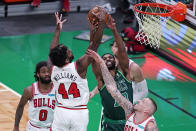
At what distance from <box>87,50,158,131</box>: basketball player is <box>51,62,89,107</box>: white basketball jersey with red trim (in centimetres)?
32

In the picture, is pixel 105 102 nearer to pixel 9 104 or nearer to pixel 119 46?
pixel 119 46

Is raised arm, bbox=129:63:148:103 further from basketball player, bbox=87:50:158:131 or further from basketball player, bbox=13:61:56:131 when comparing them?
basketball player, bbox=13:61:56:131

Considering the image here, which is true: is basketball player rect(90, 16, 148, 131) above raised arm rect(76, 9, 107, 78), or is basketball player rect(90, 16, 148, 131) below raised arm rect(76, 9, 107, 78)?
below

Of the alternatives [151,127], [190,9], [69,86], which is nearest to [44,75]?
[69,86]

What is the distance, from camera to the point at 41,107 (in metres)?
6.07

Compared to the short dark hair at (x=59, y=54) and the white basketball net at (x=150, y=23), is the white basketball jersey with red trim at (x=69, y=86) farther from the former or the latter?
the white basketball net at (x=150, y=23)

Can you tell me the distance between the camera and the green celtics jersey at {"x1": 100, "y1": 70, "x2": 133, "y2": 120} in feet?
19.1

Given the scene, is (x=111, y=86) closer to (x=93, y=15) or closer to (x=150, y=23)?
(x=93, y=15)

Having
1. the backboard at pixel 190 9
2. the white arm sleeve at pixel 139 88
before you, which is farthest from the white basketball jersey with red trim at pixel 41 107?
the backboard at pixel 190 9

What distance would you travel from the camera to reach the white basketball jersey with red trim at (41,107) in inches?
238

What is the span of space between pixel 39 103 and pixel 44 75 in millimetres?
374

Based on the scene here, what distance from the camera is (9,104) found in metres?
8.89

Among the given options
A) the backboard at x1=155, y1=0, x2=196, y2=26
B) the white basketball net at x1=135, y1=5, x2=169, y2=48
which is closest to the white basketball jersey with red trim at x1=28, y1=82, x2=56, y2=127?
the white basketball net at x1=135, y1=5, x2=169, y2=48

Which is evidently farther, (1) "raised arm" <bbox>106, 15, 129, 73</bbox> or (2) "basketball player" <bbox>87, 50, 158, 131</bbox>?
(1) "raised arm" <bbox>106, 15, 129, 73</bbox>
